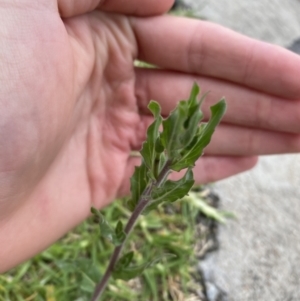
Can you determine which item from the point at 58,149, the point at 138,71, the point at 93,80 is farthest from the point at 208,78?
the point at 58,149

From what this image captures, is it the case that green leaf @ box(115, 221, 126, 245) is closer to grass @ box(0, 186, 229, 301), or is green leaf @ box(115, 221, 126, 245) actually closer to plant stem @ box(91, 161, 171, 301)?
plant stem @ box(91, 161, 171, 301)

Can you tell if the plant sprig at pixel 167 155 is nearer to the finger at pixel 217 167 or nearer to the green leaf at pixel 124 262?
the green leaf at pixel 124 262

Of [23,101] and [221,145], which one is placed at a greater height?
[23,101]

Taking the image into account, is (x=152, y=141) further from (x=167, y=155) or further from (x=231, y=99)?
(x=231, y=99)

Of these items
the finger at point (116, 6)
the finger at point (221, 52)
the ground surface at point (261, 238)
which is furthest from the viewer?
the ground surface at point (261, 238)

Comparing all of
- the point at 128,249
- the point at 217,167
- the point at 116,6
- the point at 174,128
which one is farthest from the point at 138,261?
the point at 174,128

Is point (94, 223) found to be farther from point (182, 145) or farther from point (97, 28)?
point (182, 145)

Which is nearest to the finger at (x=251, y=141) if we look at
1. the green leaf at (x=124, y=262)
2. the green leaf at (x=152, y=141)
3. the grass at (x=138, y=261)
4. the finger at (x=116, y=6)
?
the grass at (x=138, y=261)
